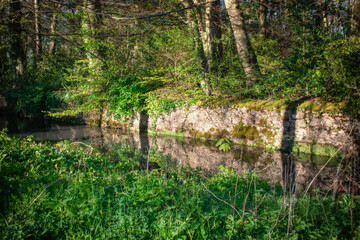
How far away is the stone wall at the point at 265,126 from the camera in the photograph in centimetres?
647

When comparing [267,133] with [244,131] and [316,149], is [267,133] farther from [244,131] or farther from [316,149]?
[316,149]

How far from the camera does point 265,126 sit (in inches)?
300

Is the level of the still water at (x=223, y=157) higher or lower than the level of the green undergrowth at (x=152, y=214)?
lower

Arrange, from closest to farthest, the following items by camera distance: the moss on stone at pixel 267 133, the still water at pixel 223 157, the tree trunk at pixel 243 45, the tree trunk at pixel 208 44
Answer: the still water at pixel 223 157 < the moss on stone at pixel 267 133 < the tree trunk at pixel 243 45 < the tree trunk at pixel 208 44

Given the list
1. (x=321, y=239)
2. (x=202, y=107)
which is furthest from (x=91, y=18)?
(x=321, y=239)

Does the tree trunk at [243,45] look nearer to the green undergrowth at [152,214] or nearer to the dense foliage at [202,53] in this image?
the dense foliage at [202,53]

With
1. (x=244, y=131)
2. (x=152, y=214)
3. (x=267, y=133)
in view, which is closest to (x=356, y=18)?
(x=267, y=133)

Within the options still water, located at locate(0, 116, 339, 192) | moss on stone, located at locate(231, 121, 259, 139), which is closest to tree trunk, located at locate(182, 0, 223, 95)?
moss on stone, located at locate(231, 121, 259, 139)

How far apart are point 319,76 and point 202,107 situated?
12.4 feet

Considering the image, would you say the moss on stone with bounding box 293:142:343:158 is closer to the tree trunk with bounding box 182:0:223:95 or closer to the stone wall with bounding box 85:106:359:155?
the stone wall with bounding box 85:106:359:155

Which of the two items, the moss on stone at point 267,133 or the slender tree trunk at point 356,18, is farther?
the moss on stone at point 267,133

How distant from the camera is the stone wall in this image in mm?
6473

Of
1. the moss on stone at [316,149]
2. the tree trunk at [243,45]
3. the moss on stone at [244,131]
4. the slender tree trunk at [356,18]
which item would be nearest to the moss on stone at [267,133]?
the moss on stone at [244,131]

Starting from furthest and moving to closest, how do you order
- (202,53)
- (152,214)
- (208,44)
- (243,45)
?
1. (202,53)
2. (208,44)
3. (243,45)
4. (152,214)
